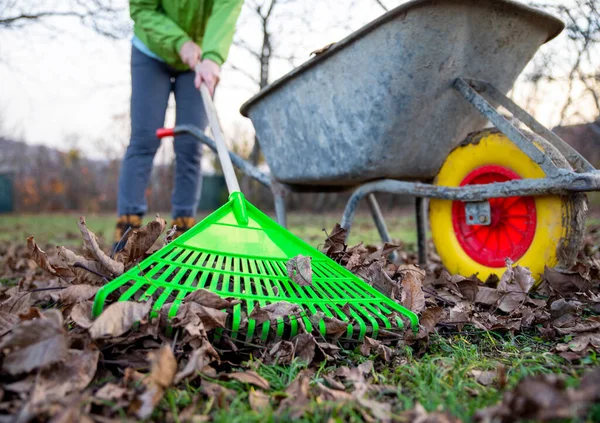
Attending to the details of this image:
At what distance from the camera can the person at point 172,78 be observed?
236 cm

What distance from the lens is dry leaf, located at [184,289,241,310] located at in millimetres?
1128

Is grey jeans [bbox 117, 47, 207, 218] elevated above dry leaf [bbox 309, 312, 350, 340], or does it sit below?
above

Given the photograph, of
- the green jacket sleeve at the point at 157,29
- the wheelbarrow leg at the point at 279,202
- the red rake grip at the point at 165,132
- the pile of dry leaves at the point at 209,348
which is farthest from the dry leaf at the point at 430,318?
the green jacket sleeve at the point at 157,29

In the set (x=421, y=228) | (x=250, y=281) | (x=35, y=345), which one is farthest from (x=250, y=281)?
(x=421, y=228)

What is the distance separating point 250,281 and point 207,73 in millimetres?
1300

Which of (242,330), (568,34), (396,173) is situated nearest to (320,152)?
(396,173)

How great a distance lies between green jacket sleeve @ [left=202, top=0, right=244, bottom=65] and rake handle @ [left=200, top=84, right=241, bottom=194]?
0.18 m

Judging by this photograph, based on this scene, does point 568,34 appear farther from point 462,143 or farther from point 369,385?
point 369,385

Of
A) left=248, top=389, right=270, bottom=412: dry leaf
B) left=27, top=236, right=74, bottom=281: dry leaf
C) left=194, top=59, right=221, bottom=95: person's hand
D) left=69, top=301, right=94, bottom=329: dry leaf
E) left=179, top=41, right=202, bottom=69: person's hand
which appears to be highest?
left=179, top=41, right=202, bottom=69: person's hand

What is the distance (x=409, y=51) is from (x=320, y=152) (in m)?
0.64

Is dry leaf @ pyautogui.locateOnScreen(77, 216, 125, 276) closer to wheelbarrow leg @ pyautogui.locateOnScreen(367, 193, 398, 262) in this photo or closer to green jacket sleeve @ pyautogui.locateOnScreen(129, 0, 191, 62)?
green jacket sleeve @ pyautogui.locateOnScreen(129, 0, 191, 62)

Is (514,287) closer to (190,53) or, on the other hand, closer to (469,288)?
(469,288)

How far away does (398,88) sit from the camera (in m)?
1.88

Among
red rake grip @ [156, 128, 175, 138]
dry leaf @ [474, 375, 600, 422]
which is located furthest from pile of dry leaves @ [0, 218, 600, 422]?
red rake grip @ [156, 128, 175, 138]
